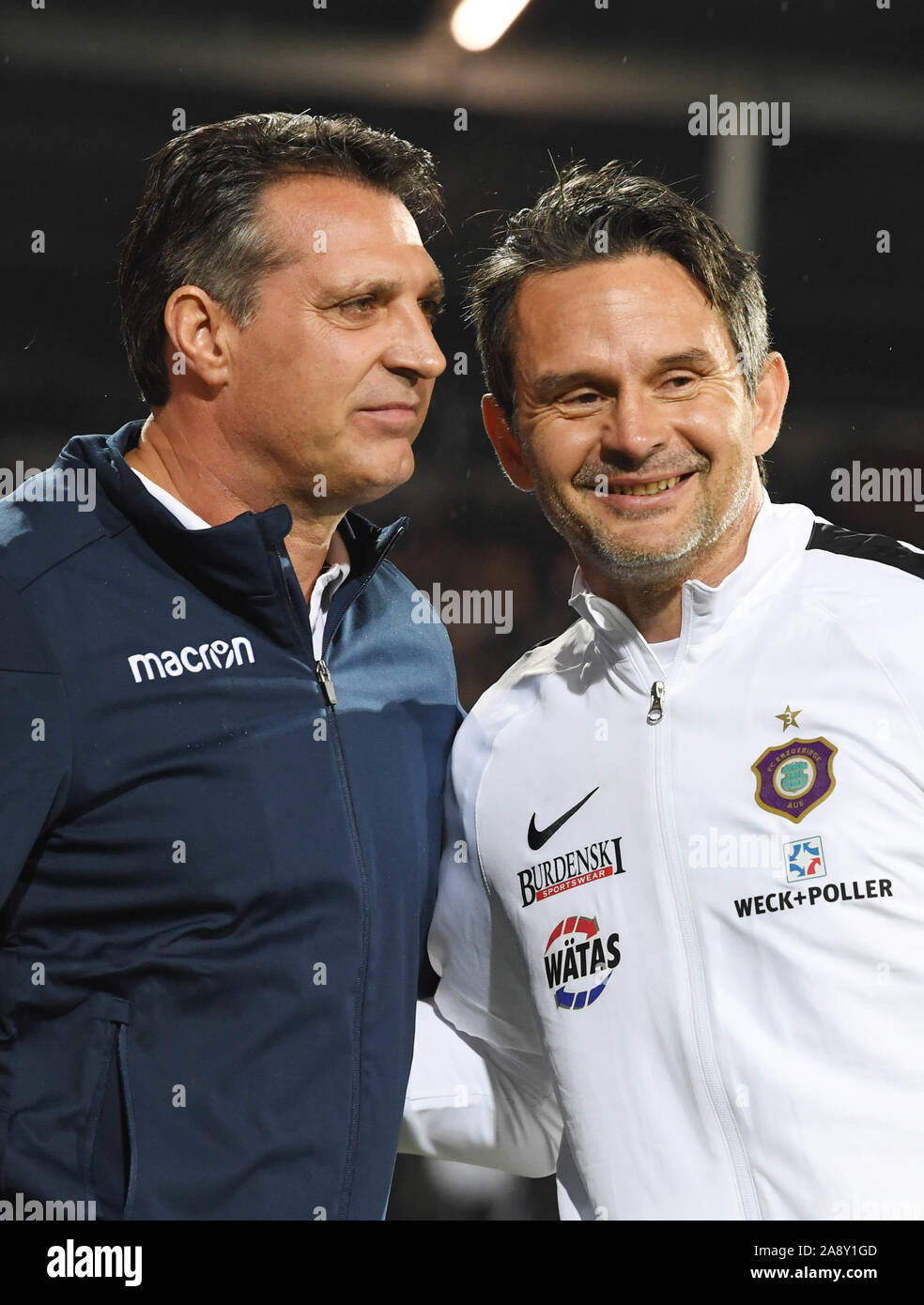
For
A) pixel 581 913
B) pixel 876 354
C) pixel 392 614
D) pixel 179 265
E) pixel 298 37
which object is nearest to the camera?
pixel 581 913

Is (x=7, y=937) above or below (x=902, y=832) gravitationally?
below

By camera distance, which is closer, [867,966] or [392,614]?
[867,966]

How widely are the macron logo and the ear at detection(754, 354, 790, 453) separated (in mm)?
824

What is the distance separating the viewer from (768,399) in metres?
1.99

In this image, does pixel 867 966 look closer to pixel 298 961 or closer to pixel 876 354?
pixel 298 961

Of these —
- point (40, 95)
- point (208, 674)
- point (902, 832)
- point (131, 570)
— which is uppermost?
point (40, 95)

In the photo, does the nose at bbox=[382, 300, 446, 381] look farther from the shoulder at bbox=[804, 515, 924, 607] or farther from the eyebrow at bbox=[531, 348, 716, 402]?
the shoulder at bbox=[804, 515, 924, 607]

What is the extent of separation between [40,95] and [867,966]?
354 cm

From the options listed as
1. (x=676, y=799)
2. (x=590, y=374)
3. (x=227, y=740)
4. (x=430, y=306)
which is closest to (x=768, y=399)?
(x=590, y=374)

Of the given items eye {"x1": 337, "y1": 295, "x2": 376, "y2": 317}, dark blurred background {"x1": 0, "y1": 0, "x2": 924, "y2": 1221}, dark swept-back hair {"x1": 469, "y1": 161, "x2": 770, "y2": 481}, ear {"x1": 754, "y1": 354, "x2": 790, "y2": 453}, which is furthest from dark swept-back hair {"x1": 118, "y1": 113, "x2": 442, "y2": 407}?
dark blurred background {"x1": 0, "y1": 0, "x2": 924, "y2": 1221}

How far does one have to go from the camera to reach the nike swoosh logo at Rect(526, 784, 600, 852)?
1799 millimetres

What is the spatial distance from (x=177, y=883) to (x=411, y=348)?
32.6 inches

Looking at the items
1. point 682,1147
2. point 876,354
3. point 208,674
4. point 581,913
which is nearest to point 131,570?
point 208,674

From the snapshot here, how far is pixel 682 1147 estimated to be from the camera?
5.43 feet
